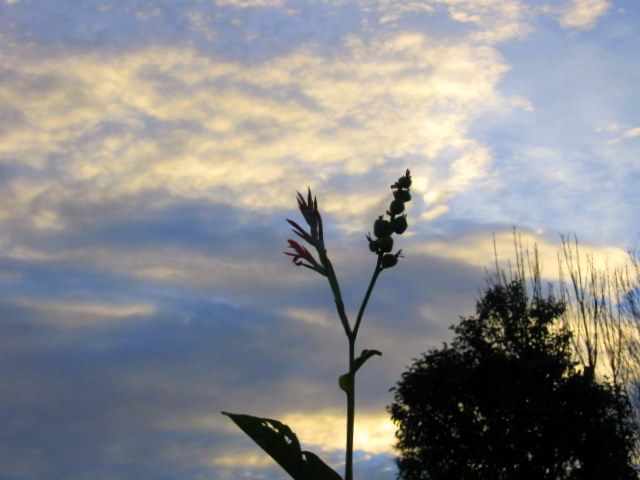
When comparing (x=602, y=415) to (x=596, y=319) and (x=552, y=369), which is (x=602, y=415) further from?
(x=596, y=319)

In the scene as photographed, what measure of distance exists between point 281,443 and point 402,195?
1119 millimetres

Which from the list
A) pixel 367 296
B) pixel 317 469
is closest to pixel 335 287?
pixel 367 296

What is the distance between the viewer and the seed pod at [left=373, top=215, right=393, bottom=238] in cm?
304

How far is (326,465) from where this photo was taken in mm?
2926

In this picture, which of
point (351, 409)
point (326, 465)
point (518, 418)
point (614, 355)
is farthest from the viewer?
point (614, 355)

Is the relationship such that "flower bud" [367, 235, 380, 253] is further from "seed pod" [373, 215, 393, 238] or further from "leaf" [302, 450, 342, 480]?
"leaf" [302, 450, 342, 480]

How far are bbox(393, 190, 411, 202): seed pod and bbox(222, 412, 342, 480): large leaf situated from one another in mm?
1037

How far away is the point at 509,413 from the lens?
30.8 m

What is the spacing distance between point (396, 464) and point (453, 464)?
3.10 m

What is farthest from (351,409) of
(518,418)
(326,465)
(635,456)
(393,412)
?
(635,456)

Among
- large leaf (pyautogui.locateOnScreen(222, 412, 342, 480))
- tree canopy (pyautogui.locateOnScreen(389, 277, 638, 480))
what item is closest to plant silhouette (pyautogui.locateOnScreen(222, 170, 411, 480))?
large leaf (pyautogui.locateOnScreen(222, 412, 342, 480))

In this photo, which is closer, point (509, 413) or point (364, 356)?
point (364, 356)

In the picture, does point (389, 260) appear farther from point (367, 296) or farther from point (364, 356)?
point (364, 356)

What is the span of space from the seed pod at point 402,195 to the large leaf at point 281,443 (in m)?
1.04
